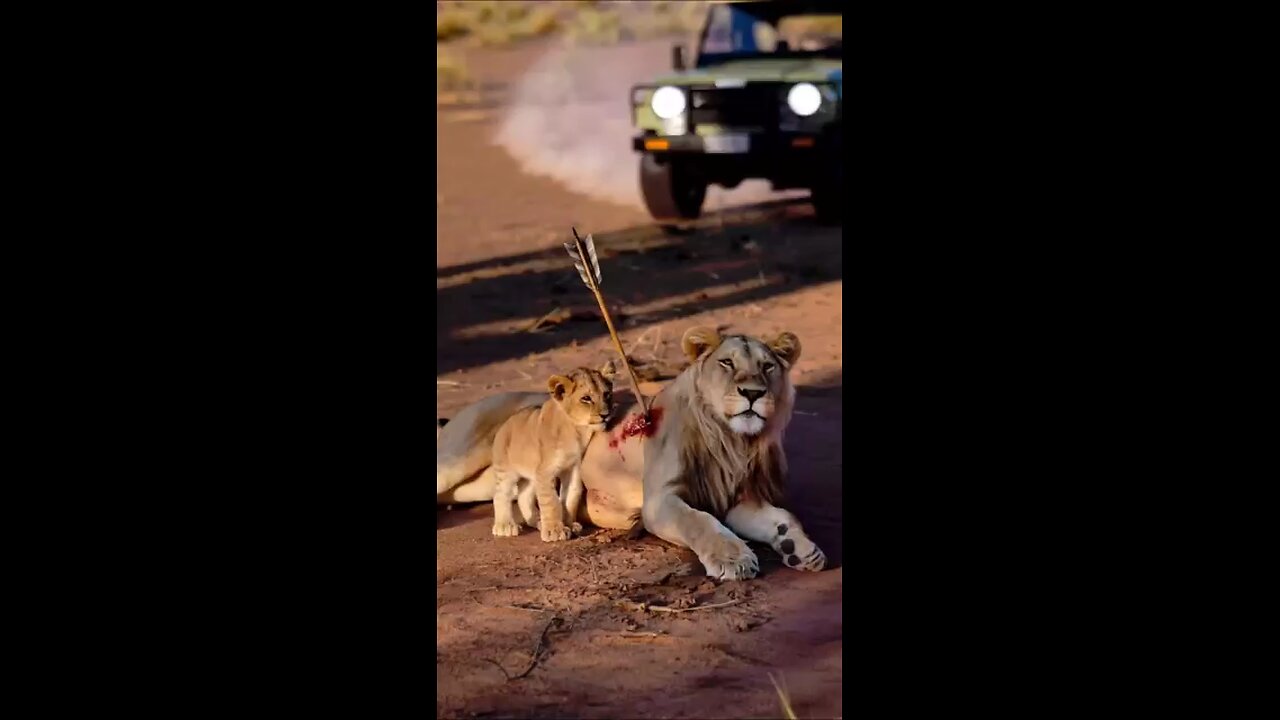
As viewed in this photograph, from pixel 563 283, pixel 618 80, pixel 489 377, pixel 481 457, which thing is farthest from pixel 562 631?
pixel 618 80

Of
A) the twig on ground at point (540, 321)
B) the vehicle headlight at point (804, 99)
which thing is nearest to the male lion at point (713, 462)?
the twig on ground at point (540, 321)

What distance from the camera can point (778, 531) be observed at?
4.82m

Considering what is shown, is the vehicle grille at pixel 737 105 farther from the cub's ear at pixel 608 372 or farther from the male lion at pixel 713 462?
the male lion at pixel 713 462

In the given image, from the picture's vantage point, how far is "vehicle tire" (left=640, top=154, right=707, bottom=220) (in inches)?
477

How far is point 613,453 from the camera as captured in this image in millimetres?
5090

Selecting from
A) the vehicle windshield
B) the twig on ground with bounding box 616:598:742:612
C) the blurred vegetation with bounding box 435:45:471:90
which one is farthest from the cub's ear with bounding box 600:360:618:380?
the blurred vegetation with bounding box 435:45:471:90

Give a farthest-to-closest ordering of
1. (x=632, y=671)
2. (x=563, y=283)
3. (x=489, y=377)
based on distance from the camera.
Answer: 1. (x=563, y=283)
2. (x=489, y=377)
3. (x=632, y=671)

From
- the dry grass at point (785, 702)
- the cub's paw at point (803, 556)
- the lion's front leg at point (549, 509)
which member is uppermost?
the lion's front leg at point (549, 509)

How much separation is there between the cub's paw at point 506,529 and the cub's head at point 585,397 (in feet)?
1.37

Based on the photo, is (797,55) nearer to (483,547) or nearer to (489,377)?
(489,377)

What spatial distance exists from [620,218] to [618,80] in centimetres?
1104

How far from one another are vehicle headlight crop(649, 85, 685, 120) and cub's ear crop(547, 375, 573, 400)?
6413 millimetres

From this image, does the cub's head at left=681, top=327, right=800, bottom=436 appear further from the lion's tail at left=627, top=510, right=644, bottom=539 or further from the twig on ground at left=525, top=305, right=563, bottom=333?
the twig on ground at left=525, top=305, right=563, bottom=333

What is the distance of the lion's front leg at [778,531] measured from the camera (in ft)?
15.5
